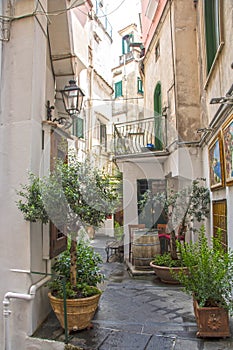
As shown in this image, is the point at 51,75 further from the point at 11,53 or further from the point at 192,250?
the point at 192,250

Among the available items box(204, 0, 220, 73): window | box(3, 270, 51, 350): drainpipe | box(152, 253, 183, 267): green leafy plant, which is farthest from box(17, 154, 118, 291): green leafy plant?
box(204, 0, 220, 73): window

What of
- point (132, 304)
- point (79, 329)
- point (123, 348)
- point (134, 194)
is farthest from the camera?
point (134, 194)

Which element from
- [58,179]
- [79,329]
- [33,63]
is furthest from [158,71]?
[79,329]

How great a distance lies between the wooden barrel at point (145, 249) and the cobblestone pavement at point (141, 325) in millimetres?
1325

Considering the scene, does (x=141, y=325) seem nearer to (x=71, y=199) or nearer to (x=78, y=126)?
(x=71, y=199)

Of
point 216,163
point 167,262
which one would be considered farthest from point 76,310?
point 216,163

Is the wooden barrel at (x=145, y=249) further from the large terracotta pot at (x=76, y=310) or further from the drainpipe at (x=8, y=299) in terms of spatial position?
the drainpipe at (x=8, y=299)

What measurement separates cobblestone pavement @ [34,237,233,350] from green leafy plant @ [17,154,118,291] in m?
0.73

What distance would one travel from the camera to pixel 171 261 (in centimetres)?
648

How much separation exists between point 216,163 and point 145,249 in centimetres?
331

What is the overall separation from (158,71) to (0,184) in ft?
25.1

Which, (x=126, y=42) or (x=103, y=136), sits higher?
(x=126, y=42)

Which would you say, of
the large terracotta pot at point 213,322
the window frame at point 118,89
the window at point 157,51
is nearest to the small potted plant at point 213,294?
the large terracotta pot at point 213,322

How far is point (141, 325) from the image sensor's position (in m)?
4.25
